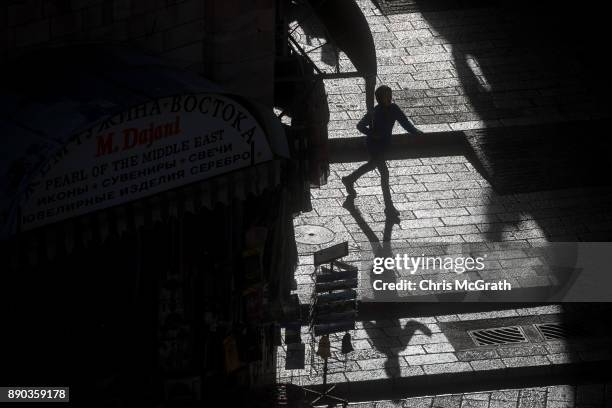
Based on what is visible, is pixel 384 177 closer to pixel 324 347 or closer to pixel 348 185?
pixel 348 185

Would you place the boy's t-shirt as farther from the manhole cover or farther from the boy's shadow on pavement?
the boy's shadow on pavement

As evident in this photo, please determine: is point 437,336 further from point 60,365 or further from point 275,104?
point 60,365

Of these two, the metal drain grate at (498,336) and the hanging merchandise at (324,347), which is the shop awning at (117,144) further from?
the metal drain grate at (498,336)

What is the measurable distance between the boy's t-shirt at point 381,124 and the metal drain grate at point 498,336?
11.4ft

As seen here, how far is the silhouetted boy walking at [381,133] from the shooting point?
16.9m

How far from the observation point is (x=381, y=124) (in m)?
17.1

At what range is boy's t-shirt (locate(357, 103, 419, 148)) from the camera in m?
17.0

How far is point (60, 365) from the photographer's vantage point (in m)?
12.0

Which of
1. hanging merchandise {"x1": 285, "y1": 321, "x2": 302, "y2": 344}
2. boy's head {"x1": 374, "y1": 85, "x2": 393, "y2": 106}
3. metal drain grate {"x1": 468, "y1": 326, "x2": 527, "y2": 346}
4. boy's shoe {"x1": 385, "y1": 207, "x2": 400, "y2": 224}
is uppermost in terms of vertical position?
boy's head {"x1": 374, "y1": 85, "x2": 393, "y2": 106}

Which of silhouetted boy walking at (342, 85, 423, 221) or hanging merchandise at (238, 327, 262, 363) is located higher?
silhouetted boy walking at (342, 85, 423, 221)

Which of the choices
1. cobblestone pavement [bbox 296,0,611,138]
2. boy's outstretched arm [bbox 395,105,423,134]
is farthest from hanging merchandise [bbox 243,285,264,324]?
cobblestone pavement [bbox 296,0,611,138]

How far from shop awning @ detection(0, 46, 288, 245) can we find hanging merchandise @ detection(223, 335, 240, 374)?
1625 millimetres

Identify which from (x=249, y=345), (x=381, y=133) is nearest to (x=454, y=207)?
(x=381, y=133)

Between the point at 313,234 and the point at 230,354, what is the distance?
156 inches
